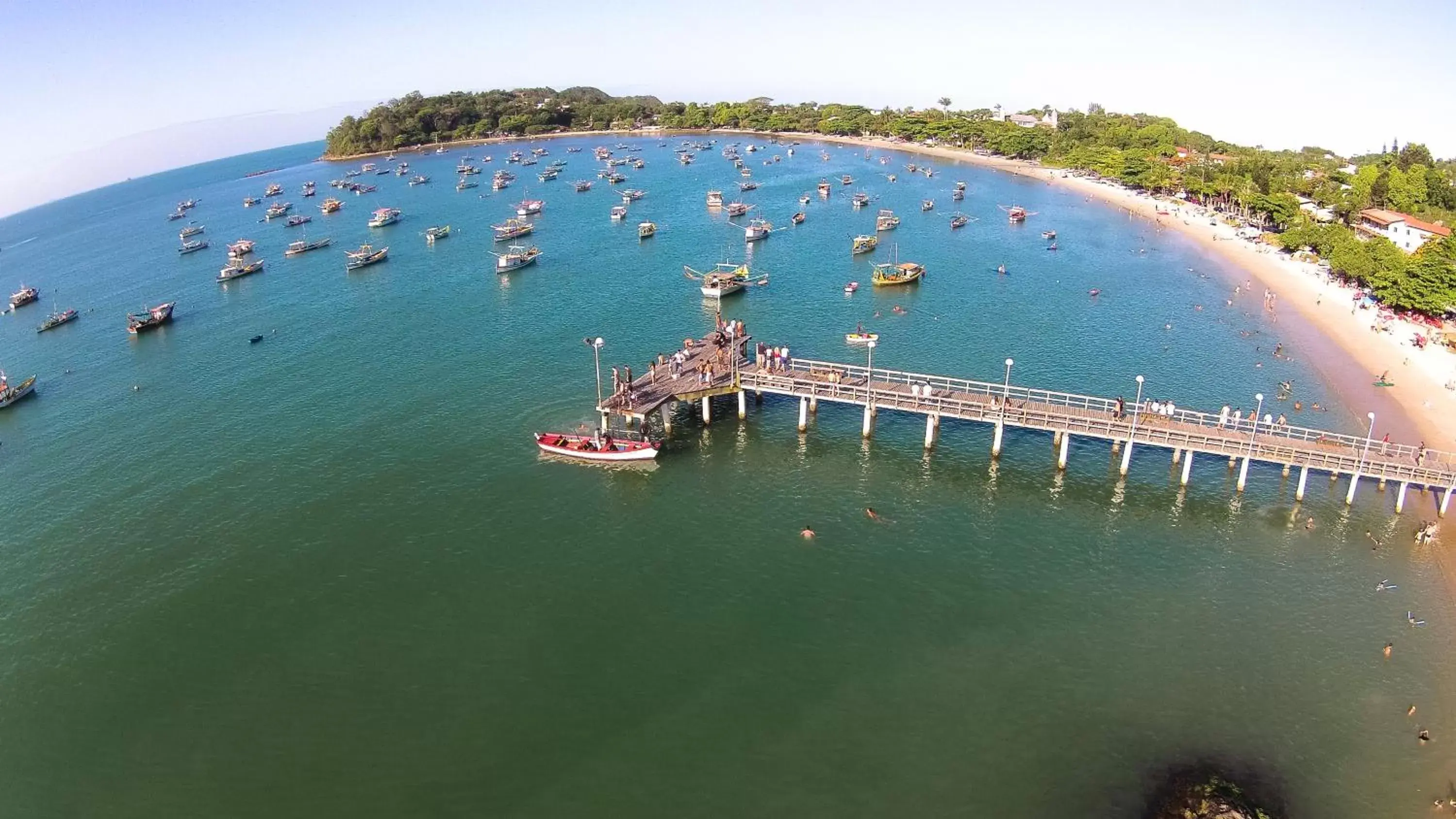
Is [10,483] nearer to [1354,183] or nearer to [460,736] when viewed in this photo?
[460,736]

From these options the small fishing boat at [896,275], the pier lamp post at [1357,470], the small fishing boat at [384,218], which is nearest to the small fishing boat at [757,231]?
the small fishing boat at [896,275]

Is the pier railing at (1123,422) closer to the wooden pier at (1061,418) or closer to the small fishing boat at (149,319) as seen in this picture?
the wooden pier at (1061,418)

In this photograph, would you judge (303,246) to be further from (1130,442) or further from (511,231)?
(1130,442)

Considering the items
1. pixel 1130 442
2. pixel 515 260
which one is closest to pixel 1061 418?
pixel 1130 442

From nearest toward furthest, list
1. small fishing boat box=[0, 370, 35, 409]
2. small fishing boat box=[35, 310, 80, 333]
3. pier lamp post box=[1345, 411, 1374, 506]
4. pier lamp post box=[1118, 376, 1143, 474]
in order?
pier lamp post box=[1345, 411, 1374, 506] → pier lamp post box=[1118, 376, 1143, 474] → small fishing boat box=[0, 370, 35, 409] → small fishing boat box=[35, 310, 80, 333]

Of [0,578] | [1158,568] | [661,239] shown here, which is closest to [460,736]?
[0,578]

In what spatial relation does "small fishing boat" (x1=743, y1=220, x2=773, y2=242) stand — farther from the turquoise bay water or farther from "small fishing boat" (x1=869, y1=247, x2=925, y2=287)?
the turquoise bay water

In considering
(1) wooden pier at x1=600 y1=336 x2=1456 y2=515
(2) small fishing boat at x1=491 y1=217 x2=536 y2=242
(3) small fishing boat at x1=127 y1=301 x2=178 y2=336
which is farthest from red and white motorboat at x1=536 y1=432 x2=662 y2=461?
(2) small fishing boat at x1=491 y1=217 x2=536 y2=242
